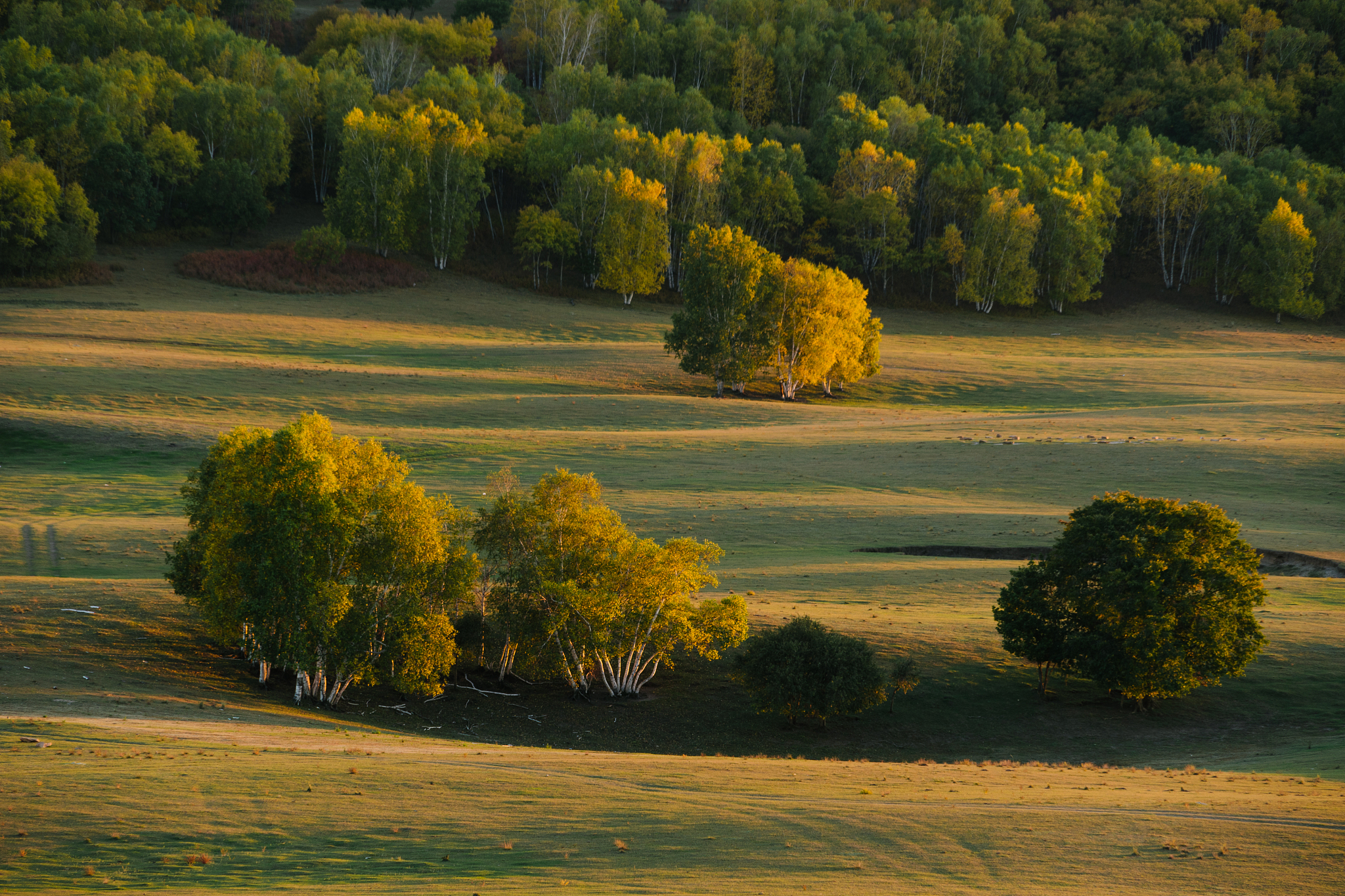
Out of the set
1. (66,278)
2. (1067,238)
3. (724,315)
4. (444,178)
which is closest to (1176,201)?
(1067,238)

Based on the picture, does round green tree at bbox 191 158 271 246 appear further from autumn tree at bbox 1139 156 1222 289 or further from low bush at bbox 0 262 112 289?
autumn tree at bbox 1139 156 1222 289

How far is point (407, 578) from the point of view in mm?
30281

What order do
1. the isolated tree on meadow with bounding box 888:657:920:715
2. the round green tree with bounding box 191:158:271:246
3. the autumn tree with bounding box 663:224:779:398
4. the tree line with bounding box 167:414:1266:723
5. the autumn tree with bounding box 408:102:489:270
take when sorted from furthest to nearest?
the autumn tree with bounding box 408:102:489:270 → the round green tree with bounding box 191:158:271:246 → the autumn tree with bounding box 663:224:779:398 → the isolated tree on meadow with bounding box 888:657:920:715 → the tree line with bounding box 167:414:1266:723

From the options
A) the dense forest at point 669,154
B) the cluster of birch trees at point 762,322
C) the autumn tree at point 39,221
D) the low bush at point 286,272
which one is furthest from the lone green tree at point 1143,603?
the autumn tree at point 39,221

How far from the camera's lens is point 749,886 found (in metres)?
15.2

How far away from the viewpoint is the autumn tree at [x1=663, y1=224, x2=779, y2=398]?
7888 centimetres

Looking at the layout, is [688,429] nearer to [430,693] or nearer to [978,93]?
[430,693]

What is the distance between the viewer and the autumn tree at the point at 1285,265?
119 meters

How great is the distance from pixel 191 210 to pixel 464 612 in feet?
307

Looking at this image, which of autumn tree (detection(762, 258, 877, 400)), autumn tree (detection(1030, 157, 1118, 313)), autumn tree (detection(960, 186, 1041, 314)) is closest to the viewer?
autumn tree (detection(762, 258, 877, 400))

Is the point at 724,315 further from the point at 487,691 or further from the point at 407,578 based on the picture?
the point at 407,578

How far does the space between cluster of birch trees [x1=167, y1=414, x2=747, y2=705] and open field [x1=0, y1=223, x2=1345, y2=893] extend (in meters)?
1.40

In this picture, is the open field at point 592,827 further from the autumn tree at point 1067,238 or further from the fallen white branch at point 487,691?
the autumn tree at point 1067,238

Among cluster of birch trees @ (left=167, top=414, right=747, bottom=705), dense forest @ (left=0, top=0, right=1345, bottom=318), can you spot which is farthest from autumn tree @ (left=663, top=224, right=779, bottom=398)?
cluster of birch trees @ (left=167, top=414, right=747, bottom=705)
